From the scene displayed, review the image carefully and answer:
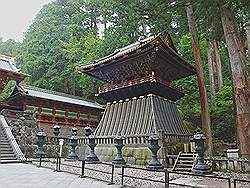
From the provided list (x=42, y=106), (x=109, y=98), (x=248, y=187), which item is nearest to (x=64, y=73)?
(x=42, y=106)

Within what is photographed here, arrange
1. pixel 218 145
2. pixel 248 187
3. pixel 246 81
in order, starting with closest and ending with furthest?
pixel 248 187 → pixel 246 81 → pixel 218 145

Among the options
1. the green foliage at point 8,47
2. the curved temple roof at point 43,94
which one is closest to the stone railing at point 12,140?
the curved temple roof at point 43,94

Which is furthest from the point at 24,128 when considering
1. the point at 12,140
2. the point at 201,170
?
the point at 201,170

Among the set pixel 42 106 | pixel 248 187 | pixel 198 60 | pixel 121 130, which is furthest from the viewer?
pixel 42 106

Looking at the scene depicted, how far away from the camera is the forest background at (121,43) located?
17094 millimetres

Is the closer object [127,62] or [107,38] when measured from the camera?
[127,62]

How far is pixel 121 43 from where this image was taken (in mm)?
32562

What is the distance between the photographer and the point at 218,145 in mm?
23297

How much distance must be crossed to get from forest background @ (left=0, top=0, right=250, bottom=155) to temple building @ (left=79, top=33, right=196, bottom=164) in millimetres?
1845

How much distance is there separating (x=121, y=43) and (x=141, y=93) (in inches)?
573

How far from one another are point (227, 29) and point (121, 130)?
10.2 metres

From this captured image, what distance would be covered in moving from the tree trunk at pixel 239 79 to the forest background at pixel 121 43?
0.87 m

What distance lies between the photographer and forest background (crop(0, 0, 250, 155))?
1709cm

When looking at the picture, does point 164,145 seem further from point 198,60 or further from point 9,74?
point 9,74
